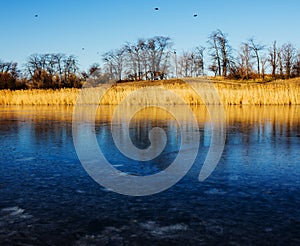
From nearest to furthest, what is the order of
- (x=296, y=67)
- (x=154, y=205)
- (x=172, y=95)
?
(x=154, y=205), (x=172, y=95), (x=296, y=67)

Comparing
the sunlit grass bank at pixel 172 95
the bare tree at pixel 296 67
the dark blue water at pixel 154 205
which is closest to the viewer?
the dark blue water at pixel 154 205

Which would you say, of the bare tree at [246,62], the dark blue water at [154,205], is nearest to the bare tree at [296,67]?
the bare tree at [246,62]

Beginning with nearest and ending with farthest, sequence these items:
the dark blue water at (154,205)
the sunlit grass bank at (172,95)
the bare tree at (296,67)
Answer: the dark blue water at (154,205)
the sunlit grass bank at (172,95)
the bare tree at (296,67)

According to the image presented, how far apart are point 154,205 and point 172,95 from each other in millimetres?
17923

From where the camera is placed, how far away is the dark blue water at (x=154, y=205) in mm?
2178

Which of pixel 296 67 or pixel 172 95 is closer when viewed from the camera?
pixel 172 95

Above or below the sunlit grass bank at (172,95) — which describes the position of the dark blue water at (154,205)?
below

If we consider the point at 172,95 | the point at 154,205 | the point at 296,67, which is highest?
the point at 296,67

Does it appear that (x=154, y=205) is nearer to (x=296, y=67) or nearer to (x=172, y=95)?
(x=172, y=95)

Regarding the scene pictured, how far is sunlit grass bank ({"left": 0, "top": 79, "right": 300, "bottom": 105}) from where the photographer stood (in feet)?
61.7

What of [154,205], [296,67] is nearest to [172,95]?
[154,205]

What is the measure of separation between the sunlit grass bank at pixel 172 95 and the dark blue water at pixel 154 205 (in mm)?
14598

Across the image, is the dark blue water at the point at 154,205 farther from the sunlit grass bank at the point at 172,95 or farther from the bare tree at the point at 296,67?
the bare tree at the point at 296,67

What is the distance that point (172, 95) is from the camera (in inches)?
808
